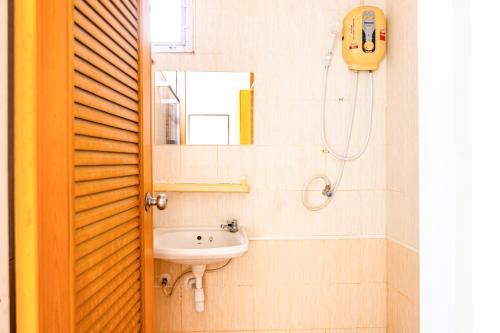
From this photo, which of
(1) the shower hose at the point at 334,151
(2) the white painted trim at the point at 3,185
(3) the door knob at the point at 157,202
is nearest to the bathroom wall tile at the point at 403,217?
(1) the shower hose at the point at 334,151

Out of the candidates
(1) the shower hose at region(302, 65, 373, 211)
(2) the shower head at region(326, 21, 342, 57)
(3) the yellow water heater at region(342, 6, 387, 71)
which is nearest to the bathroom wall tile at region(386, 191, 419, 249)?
(1) the shower hose at region(302, 65, 373, 211)

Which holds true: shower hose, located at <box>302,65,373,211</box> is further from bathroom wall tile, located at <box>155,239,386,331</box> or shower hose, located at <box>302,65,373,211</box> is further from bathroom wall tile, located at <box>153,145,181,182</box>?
bathroom wall tile, located at <box>153,145,181,182</box>

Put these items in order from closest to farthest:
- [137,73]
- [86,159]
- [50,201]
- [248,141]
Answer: [50,201]
[86,159]
[137,73]
[248,141]

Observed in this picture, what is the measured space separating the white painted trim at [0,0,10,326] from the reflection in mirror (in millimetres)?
1385

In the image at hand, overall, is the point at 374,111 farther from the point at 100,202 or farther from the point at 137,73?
the point at 100,202

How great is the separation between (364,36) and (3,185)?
188cm

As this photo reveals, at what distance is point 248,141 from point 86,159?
1.25 meters

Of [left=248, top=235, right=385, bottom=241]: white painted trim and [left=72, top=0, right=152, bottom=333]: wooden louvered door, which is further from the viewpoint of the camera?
[left=248, top=235, right=385, bottom=241]: white painted trim

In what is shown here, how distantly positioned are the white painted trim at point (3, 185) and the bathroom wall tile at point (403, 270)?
1.71m

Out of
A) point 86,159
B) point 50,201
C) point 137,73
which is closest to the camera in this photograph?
point 50,201

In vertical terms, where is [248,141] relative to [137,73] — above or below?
below

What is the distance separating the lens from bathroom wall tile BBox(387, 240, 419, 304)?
5.76ft

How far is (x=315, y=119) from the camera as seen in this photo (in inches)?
80.8

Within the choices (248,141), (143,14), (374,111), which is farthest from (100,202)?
(374,111)
